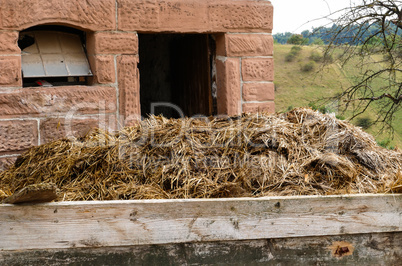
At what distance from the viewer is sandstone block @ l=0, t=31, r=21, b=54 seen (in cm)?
358

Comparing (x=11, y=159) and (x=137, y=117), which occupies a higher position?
(x=137, y=117)

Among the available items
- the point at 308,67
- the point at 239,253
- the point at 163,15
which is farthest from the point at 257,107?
the point at 308,67

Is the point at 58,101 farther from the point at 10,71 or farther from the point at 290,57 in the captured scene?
the point at 290,57

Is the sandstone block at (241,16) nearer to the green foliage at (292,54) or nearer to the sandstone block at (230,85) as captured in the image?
the sandstone block at (230,85)

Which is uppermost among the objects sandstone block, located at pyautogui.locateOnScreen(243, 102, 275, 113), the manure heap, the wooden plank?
sandstone block, located at pyautogui.locateOnScreen(243, 102, 275, 113)

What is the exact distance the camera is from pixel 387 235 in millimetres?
2262

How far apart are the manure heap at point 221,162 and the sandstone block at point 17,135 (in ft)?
2.46

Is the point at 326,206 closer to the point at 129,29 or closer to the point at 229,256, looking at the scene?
the point at 229,256

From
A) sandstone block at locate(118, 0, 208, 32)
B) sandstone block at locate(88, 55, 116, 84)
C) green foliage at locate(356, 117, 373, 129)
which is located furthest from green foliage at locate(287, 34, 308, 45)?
sandstone block at locate(88, 55, 116, 84)

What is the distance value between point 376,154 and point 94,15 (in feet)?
7.66

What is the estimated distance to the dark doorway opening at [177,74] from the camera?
4.89 m

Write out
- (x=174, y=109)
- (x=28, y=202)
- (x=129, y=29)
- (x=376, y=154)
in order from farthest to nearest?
(x=174, y=109) → (x=129, y=29) → (x=376, y=154) → (x=28, y=202)

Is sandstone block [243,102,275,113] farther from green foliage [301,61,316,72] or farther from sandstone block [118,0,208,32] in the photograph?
green foliage [301,61,316,72]

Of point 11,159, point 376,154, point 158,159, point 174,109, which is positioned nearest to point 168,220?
point 158,159
